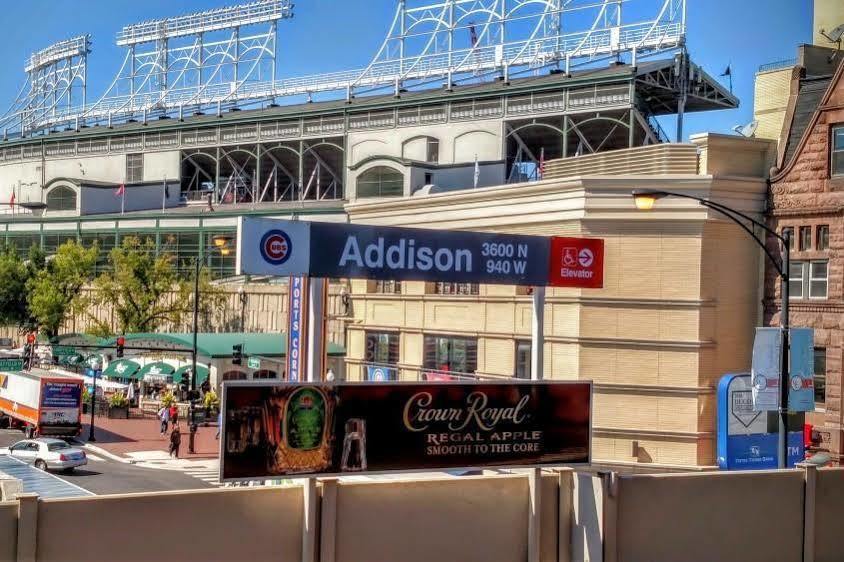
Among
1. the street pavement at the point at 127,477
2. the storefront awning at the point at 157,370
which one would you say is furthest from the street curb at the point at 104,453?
the storefront awning at the point at 157,370

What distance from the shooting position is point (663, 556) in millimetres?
17078

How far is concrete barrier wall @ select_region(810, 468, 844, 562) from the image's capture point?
60.2 feet

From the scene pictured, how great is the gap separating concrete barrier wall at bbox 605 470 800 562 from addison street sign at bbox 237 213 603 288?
25.2ft

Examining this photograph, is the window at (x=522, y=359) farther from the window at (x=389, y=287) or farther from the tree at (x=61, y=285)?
the tree at (x=61, y=285)

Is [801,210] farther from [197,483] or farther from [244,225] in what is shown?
[197,483]

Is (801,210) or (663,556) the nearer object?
(663,556)

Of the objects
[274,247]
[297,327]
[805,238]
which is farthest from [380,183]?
[274,247]

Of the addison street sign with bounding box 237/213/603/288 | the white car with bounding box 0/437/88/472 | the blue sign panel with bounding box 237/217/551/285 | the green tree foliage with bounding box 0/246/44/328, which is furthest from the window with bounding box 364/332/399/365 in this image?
the green tree foliage with bounding box 0/246/44/328

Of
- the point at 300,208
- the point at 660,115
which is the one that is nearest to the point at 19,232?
the point at 300,208

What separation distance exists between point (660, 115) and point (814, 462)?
207ft

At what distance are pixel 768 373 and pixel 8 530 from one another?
48.0 ft

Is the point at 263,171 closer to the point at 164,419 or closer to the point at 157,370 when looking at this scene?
the point at 157,370

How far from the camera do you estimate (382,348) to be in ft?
133

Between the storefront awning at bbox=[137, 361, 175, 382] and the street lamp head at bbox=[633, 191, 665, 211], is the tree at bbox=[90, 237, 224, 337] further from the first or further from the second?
the street lamp head at bbox=[633, 191, 665, 211]
